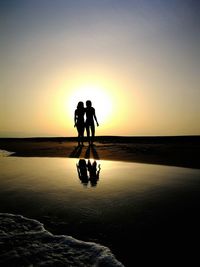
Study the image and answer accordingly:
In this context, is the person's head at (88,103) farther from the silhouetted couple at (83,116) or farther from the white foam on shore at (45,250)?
the white foam on shore at (45,250)

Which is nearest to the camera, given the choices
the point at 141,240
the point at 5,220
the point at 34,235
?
the point at 141,240

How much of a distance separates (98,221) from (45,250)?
2.15ft

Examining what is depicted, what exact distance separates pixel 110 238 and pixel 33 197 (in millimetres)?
1610

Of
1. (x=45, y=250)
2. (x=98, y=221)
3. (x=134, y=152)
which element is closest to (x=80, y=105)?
(x=134, y=152)

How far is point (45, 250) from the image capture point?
1.84 m

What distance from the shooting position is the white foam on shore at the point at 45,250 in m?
1.66

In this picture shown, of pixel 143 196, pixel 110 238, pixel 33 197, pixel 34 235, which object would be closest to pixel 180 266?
pixel 110 238

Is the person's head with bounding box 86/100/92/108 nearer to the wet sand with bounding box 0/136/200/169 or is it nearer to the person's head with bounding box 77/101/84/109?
the person's head with bounding box 77/101/84/109

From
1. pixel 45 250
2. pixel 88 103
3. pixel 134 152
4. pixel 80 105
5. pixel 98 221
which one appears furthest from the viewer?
pixel 80 105

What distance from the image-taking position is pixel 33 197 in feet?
10.6

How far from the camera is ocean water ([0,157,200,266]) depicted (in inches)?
69.1

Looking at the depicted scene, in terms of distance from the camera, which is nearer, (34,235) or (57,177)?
(34,235)

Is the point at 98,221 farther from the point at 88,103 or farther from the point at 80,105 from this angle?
the point at 80,105

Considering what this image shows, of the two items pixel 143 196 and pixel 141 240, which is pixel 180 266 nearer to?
pixel 141 240
